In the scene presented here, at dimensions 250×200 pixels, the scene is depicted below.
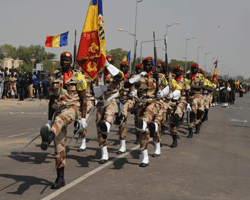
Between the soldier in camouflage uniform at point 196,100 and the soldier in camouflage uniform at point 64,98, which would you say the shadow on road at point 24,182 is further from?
the soldier in camouflage uniform at point 196,100

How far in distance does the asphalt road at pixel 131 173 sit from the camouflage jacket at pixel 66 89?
1268 mm

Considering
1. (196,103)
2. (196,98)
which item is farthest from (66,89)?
(196,98)

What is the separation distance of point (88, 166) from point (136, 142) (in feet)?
10.7

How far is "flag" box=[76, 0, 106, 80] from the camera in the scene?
7.27 m

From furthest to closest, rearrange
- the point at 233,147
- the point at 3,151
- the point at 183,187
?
1. the point at 233,147
2. the point at 3,151
3. the point at 183,187

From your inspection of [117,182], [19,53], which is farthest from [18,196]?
[19,53]

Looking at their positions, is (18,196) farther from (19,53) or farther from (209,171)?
(19,53)

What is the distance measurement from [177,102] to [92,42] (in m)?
3.98

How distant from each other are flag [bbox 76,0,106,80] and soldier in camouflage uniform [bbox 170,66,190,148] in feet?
10.1

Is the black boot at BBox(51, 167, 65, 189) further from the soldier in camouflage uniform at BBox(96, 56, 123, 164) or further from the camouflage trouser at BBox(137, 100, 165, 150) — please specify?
the camouflage trouser at BBox(137, 100, 165, 150)

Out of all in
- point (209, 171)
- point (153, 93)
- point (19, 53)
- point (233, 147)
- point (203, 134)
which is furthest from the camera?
point (19, 53)

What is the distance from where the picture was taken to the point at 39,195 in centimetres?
522

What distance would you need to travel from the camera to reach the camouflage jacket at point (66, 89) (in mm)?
5895

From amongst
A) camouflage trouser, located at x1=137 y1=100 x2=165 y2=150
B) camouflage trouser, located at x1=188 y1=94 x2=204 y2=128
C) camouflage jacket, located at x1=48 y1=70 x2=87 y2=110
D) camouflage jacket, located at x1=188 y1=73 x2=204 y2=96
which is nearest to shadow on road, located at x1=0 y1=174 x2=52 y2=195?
camouflage jacket, located at x1=48 y1=70 x2=87 y2=110
